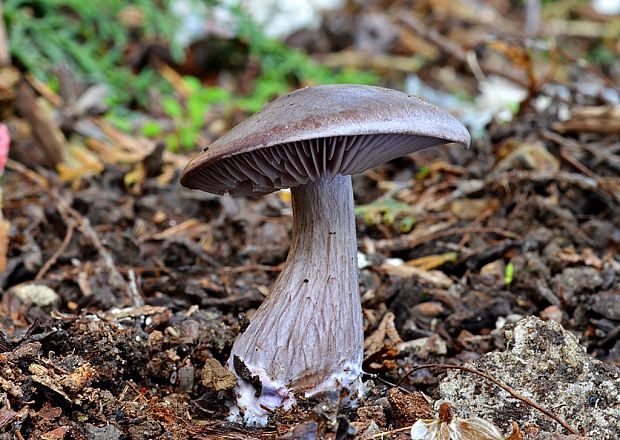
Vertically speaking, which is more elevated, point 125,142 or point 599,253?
point 125,142

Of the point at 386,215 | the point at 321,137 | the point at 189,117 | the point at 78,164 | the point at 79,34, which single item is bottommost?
the point at 386,215

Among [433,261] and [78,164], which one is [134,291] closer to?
[433,261]

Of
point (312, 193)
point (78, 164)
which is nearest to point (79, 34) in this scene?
point (78, 164)

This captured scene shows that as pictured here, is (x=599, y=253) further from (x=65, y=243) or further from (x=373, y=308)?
(x=65, y=243)

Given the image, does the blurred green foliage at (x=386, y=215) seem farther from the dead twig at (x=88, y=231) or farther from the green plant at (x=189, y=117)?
the green plant at (x=189, y=117)

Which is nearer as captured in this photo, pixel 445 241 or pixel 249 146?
pixel 249 146

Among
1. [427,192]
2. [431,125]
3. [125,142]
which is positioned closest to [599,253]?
[427,192]

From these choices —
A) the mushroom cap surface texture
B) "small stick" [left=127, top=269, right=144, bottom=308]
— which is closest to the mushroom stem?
the mushroom cap surface texture
